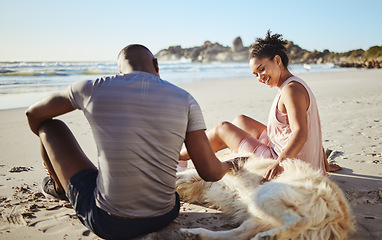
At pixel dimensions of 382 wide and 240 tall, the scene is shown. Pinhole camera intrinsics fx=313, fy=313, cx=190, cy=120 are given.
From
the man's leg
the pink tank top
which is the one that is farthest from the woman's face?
the man's leg

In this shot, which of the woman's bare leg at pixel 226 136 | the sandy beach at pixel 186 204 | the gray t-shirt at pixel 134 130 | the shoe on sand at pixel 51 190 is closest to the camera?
the gray t-shirt at pixel 134 130

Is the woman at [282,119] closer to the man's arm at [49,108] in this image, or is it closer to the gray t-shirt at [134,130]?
the gray t-shirt at [134,130]

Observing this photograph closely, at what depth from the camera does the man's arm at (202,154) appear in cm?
191

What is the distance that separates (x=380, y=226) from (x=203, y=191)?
53.8 inches

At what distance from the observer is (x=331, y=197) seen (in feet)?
6.64

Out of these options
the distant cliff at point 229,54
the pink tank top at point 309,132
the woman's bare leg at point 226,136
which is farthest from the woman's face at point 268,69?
the distant cliff at point 229,54

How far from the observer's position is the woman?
2.55m

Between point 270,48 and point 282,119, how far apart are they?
658mm

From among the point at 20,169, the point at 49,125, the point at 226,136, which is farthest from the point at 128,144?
the point at 20,169

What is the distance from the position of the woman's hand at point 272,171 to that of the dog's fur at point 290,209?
0.05m

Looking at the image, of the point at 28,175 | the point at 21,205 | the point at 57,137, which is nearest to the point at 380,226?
the point at 57,137

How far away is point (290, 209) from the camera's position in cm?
196

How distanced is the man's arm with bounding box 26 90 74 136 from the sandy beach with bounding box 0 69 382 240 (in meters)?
0.81

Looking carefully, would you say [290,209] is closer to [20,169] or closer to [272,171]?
[272,171]
